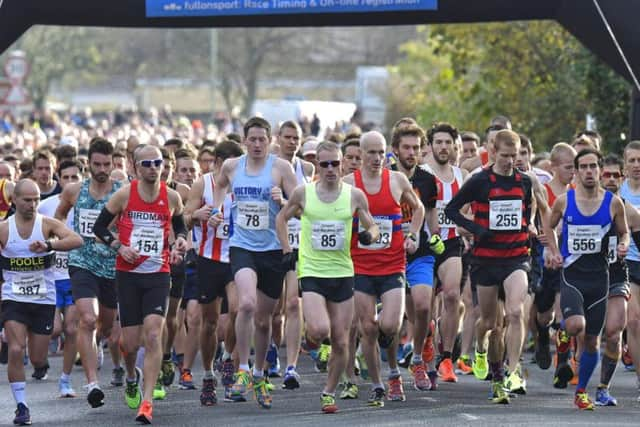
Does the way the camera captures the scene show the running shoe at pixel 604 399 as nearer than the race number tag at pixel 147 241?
No

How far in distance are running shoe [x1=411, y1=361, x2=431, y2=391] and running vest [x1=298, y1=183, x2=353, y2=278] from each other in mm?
1845

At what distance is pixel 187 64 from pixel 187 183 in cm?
6022

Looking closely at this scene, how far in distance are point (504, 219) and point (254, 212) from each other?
74.0 inches

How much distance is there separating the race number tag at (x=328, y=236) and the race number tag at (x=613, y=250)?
6.97 ft

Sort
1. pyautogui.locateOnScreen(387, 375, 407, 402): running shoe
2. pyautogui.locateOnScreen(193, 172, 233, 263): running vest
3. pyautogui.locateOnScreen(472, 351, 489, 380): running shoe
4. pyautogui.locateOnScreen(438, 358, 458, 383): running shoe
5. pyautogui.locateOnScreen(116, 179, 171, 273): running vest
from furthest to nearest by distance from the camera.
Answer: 1. pyautogui.locateOnScreen(438, 358, 458, 383): running shoe
2. pyautogui.locateOnScreen(472, 351, 489, 380): running shoe
3. pyautogui.locateOnScreen(193, 172, 233, 263): running vest
4. pyautogui.locateOnScreen(387, 375, 407, 402): running shoe
5. pyautogui.locateOnScreen(116, 179, 171, 273): running vest

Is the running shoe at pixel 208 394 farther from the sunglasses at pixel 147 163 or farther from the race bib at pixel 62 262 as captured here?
the race bib at pixel 62 262

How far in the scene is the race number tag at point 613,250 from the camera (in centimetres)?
1280

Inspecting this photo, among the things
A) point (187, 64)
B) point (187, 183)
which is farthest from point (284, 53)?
point (187, 183)

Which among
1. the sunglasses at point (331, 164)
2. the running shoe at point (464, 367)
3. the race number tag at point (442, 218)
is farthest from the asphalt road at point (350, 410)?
the sunglasses at point (331, 164)

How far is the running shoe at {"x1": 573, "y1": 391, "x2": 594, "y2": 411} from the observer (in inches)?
494

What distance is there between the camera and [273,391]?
13883 millimetres

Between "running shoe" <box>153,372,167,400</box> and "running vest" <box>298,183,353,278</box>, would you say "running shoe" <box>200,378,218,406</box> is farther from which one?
"running vest" <box>298,183,353,278</box>

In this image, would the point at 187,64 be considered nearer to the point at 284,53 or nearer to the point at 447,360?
the point at 284,53

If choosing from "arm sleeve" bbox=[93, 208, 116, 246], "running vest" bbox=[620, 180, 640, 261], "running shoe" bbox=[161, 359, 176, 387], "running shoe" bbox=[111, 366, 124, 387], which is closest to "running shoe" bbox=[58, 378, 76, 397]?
"running shoe" bbox=[111, 366, 124, 387]
